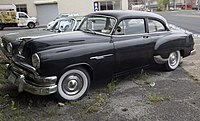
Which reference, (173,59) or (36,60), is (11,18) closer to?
(173,59)

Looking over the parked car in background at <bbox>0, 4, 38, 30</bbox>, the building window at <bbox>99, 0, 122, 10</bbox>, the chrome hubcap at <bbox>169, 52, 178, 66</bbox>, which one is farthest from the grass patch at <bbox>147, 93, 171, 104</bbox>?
the building window at <bbox>99, 0, 122, 10</bbox>

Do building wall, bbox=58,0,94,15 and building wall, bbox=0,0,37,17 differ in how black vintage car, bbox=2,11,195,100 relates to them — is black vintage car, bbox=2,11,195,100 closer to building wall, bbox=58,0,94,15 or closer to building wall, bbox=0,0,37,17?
building wall, bbox=58,0,94,15

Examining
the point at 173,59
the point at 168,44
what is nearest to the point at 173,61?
the point at 173,59

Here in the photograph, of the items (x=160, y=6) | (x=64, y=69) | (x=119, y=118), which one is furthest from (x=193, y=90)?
(x=160, y=6)

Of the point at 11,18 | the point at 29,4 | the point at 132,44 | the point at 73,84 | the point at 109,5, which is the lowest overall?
the point at 73,84

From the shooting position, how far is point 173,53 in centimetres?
611

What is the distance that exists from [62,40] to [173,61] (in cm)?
325

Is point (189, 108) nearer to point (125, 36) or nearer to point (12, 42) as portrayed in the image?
point (125, 36)

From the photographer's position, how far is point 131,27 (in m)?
5.20

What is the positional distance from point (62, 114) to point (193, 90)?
8.84ft

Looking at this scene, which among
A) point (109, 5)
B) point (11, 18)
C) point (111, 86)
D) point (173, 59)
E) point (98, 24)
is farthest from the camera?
point (109, 5)

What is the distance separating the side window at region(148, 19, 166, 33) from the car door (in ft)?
0.71

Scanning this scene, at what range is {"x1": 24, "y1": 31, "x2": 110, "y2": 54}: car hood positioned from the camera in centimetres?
404

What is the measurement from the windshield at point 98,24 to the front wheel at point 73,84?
1107 millimetres
